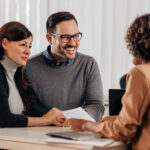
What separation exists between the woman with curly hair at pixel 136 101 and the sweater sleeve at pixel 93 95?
2.76 ft

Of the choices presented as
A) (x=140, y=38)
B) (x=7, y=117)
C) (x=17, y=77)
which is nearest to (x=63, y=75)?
(x=17, y=77)

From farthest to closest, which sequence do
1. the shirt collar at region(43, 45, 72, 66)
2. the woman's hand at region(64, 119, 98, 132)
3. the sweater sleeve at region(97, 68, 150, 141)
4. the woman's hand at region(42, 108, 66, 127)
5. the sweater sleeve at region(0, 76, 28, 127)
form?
the shirt collar at region(43, 45, 72, 66) < the woman's hand at region(42, 108, 66, 127) < the sweater sleeve at region(0, 76, 28, 127) < the woman's hand at region(64, 119, 98, 132) < the sweater sleeve at region(97, 68, 150, 141)

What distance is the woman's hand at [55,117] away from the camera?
2275 mm

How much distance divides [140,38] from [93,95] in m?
1.09

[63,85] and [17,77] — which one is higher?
[17,77]

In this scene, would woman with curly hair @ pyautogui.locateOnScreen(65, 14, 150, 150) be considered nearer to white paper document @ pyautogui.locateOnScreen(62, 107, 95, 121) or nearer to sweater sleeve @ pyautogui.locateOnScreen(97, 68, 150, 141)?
sweater sleeve @ pyautogui.locateOnScreen(97, 68, 150, 141)

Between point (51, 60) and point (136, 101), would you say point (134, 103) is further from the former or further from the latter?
point (51, 60)

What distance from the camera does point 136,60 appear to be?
173 centimetres

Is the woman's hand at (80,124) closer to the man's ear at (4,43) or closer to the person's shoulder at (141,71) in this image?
the person's shoulder at (141,71)

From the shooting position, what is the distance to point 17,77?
2418 millimetres

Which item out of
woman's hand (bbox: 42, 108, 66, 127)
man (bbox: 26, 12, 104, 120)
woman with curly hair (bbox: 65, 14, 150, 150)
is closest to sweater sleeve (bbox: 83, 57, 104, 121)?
man (bbox: 26, 12, 104, 120)

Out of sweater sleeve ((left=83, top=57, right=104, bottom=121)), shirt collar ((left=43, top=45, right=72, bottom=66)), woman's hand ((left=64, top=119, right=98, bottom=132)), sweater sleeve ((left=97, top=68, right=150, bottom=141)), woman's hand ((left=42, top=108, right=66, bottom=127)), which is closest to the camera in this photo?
sweater sleeve ((left=97, top=68, right=150, bottom=141))

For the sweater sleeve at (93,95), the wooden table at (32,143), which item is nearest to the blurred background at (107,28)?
the sweater sleeve at (93,95)

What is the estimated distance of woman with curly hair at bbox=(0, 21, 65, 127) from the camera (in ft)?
7.52
